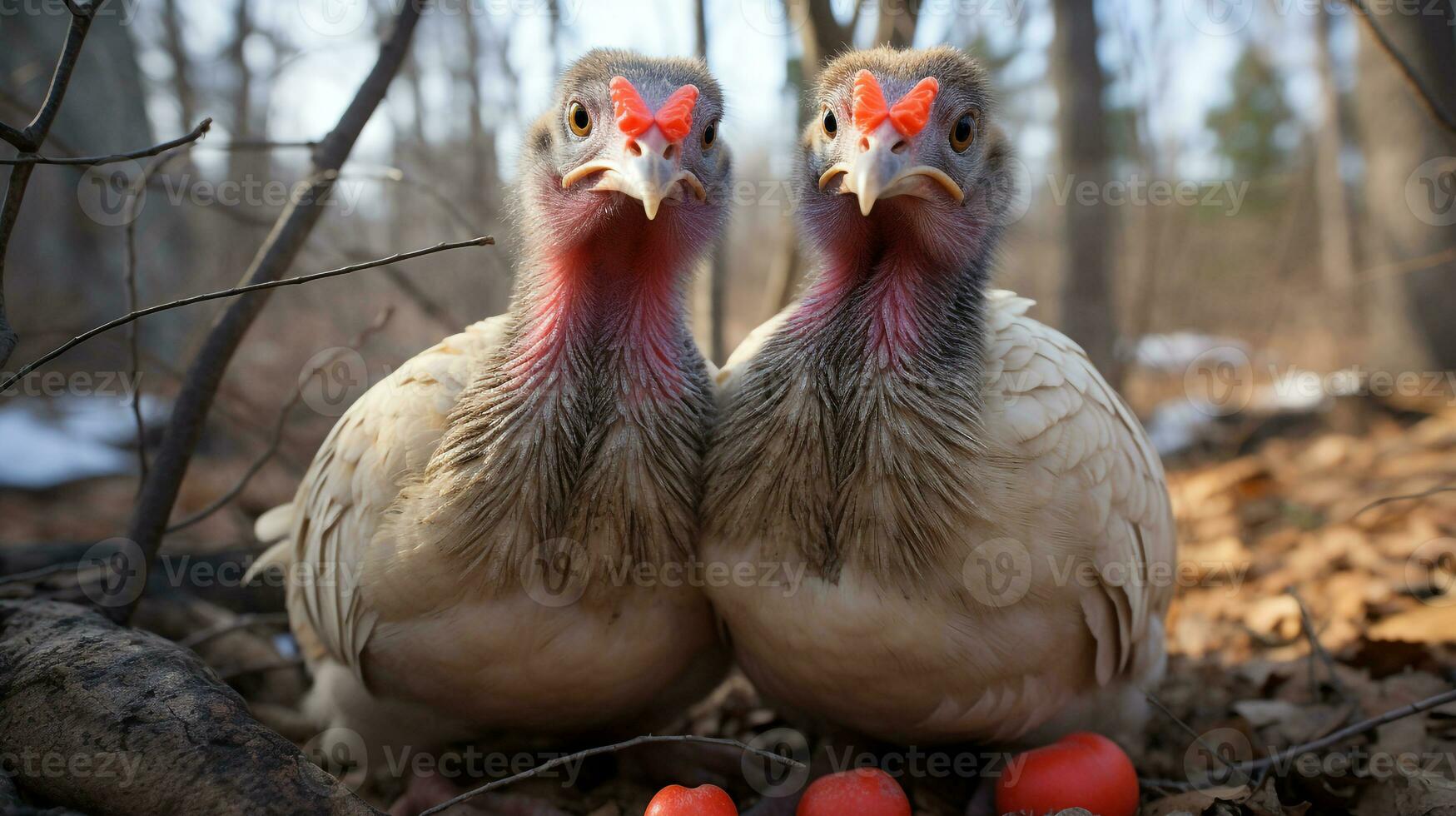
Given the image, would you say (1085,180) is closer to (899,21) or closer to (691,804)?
(899,21)

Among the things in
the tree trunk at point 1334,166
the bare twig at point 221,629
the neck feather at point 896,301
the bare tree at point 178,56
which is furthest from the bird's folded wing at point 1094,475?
the tree trunk at point 1334,166

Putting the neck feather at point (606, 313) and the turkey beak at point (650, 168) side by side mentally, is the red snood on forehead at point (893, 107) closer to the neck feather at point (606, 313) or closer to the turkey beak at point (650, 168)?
the turkey beak at point (650, 168)

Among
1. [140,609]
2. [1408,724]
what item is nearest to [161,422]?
[140,609]

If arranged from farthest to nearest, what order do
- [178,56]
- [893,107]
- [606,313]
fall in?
1. [178,56]
2. [606,313]
3. [893,107]

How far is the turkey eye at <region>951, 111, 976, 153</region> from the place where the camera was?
2.65 metres

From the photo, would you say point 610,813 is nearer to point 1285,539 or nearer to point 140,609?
point 140,609

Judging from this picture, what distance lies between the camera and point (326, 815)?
2.05m

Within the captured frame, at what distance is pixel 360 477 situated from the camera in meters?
2.82

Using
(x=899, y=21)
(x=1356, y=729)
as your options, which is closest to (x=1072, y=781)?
(x=1356, y=729)

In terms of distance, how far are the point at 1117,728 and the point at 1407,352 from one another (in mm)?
6352

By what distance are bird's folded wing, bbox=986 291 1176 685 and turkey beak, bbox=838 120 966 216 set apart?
695 millimetres

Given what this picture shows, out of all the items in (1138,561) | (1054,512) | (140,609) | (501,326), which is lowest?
(140,609)

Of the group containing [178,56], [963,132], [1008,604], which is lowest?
[1008,604]

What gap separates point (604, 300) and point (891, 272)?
91 cm
